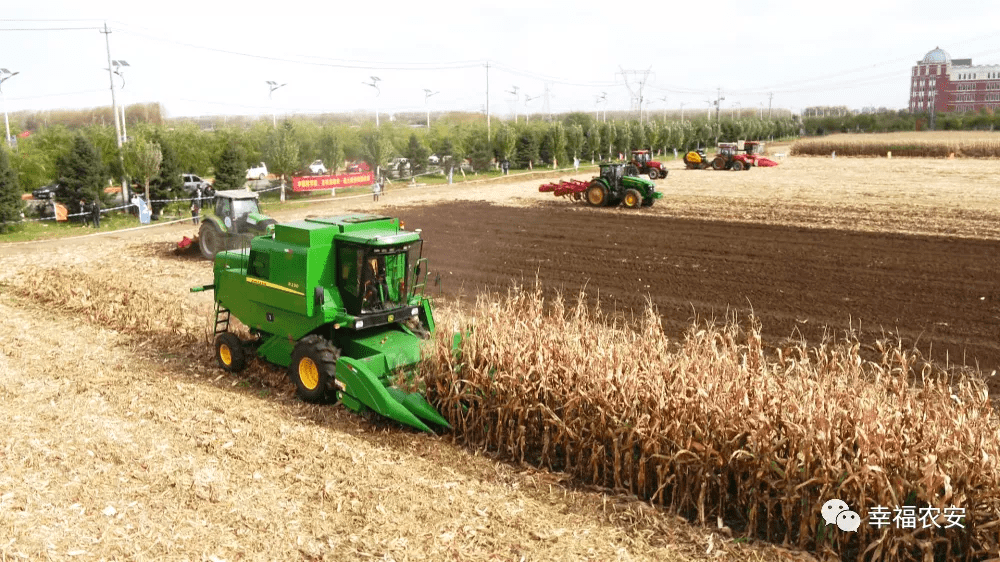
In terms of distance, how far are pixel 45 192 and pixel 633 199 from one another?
23.6 metres

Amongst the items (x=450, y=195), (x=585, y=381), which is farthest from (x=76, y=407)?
(x=450, y=195)

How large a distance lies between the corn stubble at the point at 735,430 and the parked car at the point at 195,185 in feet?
87.7

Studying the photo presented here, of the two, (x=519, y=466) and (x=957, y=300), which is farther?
(x=957, y=300)

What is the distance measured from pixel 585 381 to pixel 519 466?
1.13 meters

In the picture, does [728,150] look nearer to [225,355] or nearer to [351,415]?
[225,355]

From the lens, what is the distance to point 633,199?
29.5 metres

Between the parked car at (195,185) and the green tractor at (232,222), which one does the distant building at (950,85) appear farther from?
the green tractor at (232,222)

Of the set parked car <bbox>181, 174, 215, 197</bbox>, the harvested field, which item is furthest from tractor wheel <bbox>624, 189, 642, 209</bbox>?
parked car <bbox>181, 174, 215, 197</bbox>

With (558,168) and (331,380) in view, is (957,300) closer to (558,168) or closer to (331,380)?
(331,380)

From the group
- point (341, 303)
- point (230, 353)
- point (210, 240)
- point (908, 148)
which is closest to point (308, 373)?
point (341, 303)

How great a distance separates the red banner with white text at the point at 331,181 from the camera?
113 ft

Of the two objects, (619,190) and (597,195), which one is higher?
(619,190)

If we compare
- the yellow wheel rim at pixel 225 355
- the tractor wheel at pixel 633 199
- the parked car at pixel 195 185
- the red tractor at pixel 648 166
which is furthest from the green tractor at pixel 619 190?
the yellow wheel rim at pixel 225 355

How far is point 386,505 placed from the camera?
6863mm
